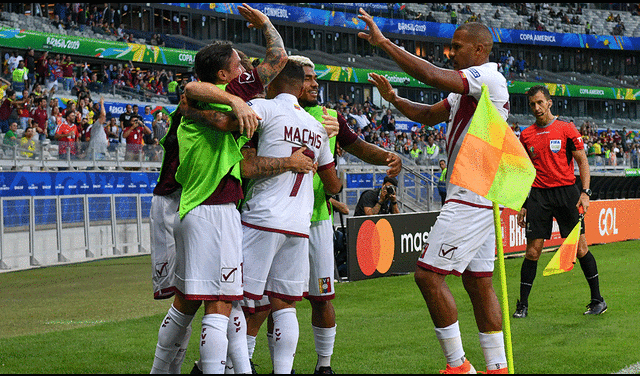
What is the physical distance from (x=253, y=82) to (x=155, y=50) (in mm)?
36489

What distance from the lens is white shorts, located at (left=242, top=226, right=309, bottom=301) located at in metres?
4.21

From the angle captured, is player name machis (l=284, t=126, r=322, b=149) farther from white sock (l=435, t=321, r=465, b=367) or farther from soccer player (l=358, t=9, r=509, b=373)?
white sock (l=435, t=321, r=465, b=367)

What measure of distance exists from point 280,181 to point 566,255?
12.9 feet

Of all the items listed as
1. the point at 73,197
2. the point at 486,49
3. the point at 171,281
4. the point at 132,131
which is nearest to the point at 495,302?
the point at 486,49

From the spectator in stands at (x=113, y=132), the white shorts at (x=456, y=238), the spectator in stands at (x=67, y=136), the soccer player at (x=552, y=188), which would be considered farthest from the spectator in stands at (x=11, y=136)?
the white shorts at (x=456, y=238)

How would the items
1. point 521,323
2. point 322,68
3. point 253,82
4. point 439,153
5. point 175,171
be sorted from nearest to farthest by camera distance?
point 253,82 → point 175,171 → point 521,323 → point 439,153 → point 322,68

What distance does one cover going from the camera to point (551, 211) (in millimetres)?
7664

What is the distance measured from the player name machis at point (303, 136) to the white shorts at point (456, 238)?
3.00 ft

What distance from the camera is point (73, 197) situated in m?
13.9

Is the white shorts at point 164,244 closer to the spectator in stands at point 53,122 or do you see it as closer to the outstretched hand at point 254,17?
the outstretched hand at point 254,17

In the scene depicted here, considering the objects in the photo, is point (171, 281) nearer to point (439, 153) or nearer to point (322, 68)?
point (439, 153)

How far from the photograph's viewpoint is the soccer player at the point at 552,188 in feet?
24.6

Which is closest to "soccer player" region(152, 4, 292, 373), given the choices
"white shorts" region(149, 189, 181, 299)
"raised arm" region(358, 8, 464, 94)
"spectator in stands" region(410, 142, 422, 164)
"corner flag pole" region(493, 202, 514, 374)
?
"white shorts" region(149, 189, 181, 299)

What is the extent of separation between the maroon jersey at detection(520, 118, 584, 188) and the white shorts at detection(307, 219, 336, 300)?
3452 mm
